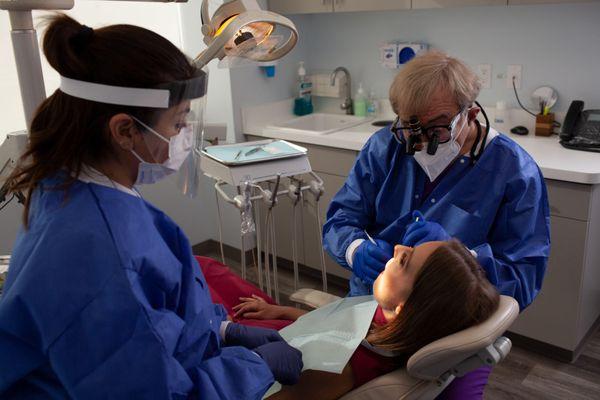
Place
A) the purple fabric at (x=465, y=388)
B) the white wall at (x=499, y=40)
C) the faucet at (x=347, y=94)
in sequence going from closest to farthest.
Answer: the purple fabric at (x=465, y=388), the white wall at (x=499, y=40), the faucet at (x=347, y=94)

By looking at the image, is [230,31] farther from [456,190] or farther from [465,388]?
[465,388]

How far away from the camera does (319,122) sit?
3.56 metres

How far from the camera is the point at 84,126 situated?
890 millimetres

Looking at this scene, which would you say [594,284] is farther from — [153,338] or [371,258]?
[153,338]

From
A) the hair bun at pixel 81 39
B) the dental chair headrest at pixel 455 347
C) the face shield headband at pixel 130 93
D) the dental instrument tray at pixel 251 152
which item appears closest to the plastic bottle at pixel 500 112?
the dental instrument tray at pixel 251 152

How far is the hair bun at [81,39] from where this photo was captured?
0.89 metres

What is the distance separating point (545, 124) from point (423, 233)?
1592 millimetres

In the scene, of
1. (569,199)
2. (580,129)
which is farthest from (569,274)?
(580,129)

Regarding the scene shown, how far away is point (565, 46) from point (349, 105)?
1.27m

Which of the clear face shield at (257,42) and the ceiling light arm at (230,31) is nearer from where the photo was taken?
the ceiling light arm at (230,31)

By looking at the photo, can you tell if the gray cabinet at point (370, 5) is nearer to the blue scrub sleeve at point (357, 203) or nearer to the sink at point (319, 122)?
the sink at point (319, 122)

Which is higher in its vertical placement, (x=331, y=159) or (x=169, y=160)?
(x=169, y=160)

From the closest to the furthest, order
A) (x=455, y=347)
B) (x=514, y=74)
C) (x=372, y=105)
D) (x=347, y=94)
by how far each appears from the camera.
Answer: (x=455, y=347) → (x=514, y=74) → (x=372, y=105) → (x=347, y=94)

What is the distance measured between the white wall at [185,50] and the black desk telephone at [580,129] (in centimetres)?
179
